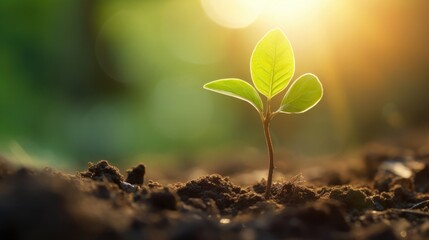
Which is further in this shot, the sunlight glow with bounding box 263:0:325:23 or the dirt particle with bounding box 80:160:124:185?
the sunlight glow with bounding box 263:0:325:23

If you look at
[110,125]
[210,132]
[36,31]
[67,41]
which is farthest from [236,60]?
[36,31]

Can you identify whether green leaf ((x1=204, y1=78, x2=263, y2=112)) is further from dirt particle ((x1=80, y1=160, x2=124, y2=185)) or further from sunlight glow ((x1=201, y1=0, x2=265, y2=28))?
sunlight glow ((x1=201, y1=0, x2=265, y2=28))

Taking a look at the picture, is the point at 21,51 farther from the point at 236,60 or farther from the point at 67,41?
the point at 236,60

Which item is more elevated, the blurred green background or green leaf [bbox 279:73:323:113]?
the blurred green background

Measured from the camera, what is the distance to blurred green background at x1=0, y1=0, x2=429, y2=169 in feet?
34.9

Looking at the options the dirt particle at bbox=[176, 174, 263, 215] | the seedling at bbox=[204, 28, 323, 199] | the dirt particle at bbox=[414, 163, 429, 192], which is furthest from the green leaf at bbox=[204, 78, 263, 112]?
the dirt particle at bbox=[414, 163, 429, 192]

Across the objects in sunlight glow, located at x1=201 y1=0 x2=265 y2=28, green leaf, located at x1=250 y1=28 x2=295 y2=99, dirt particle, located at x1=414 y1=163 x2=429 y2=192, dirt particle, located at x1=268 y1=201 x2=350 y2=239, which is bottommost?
dirt particle, located at x1=268 y1=201 x2=350 y2=239

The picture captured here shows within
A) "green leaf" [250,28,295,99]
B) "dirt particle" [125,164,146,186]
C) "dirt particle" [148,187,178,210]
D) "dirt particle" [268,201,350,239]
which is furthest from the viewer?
"dirt particle" [125,164,146,186]

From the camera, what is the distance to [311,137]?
11.6 m

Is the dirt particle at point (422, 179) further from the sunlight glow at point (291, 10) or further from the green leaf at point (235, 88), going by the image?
the sunlight glow at point (291, 10)

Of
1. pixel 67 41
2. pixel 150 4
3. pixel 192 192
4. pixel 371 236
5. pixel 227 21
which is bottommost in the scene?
pixel 371 236

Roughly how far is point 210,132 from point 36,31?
653 cm

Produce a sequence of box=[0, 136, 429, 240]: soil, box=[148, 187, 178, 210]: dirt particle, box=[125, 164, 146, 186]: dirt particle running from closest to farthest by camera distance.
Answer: box=[0, 136, 429, 240]: soil, box=[148, 187, 178, 210]: dirt particle, box=[125, 164, 146, 186]: dirt particle

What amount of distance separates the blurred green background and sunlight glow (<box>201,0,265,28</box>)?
0.06m
